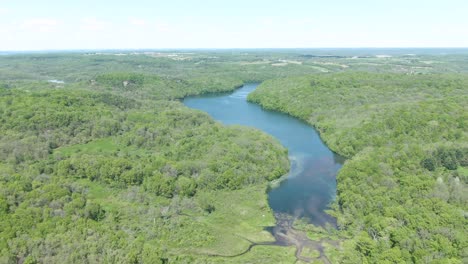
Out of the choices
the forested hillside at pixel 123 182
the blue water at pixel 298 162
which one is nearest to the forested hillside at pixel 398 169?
the blue water at pixel 298 162

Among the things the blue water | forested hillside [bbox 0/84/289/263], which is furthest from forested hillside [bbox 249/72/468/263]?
forested hillside [bbox 0/84/289/263]

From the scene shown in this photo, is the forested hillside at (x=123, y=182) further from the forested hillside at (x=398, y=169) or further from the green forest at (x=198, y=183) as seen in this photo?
the forested hillside at (x=398, y=169)

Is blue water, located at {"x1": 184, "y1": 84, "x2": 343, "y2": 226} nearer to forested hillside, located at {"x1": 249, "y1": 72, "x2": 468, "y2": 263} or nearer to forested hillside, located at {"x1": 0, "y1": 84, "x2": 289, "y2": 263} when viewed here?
forested hillside, located at {"x1": 249, "y1": 72, "x2": 468, "y2": 263}

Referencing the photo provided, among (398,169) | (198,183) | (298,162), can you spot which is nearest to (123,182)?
(198,183)

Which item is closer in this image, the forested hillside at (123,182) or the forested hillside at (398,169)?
the forested hillside at (123,182)

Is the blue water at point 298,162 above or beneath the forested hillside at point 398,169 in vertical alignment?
beneath

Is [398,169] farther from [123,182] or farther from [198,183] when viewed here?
[123,182]

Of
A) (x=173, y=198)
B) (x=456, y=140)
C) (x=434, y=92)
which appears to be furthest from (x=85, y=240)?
(x=434, y=92)

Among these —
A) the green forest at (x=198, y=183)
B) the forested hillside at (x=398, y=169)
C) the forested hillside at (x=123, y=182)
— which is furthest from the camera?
the forested hillside at (x=398, y=169)
